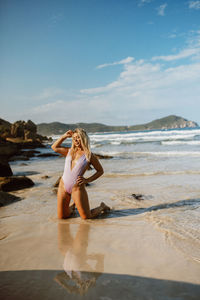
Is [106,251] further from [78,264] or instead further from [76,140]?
[76,140]

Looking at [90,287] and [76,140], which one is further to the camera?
[76,140]

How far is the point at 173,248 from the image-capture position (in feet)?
9.70

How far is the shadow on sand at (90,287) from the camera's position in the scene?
204 cm

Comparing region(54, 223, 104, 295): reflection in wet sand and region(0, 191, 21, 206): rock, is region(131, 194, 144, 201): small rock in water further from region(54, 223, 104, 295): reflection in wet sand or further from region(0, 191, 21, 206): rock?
region(0, 191, 21, 206): rock

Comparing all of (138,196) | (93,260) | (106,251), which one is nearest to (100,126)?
(138,196)

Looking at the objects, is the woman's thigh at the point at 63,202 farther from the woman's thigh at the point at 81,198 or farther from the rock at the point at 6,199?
the rock at the point at 6,199

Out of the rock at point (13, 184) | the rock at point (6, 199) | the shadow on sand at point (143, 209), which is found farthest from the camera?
the rock at point (13, 184)

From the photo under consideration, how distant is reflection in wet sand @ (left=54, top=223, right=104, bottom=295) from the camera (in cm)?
222

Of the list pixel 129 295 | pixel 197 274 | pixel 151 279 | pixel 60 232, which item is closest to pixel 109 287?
pixel 129 295

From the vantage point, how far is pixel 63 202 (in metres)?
4.17

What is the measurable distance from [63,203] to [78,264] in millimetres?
1682

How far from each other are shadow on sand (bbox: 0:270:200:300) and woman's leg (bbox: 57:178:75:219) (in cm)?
177

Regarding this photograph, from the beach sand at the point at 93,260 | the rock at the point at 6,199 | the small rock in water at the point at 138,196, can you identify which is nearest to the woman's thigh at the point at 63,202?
the beach sand at the point at 93,260

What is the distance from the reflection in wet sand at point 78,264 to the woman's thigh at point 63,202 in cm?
72
